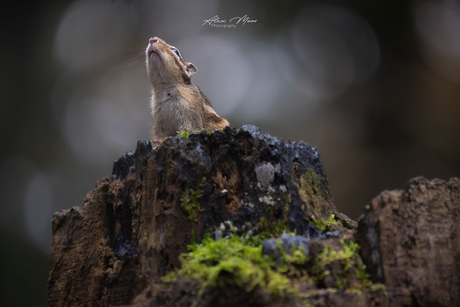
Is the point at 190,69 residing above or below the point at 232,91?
below

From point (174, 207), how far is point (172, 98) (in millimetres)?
3017

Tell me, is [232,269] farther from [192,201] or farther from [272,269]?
[192,201]

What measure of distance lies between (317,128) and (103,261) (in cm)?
505

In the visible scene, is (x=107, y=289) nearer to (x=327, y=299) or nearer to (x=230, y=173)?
(x=230, y=173)

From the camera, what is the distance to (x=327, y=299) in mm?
1753

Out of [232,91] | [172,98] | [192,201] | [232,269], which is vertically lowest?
[232,269]

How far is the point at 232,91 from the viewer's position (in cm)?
681

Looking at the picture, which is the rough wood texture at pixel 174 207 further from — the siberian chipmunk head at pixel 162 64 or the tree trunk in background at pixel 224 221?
the siberian chipmunk head at pixel 162 64

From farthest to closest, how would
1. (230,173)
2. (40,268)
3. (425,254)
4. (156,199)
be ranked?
(40,268) < (230,173) < (156,199) < (425,254)

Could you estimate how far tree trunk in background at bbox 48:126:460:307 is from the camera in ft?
6.42

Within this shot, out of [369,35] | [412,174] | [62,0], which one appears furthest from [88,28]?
[412,174]

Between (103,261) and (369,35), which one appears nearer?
(103,261)
